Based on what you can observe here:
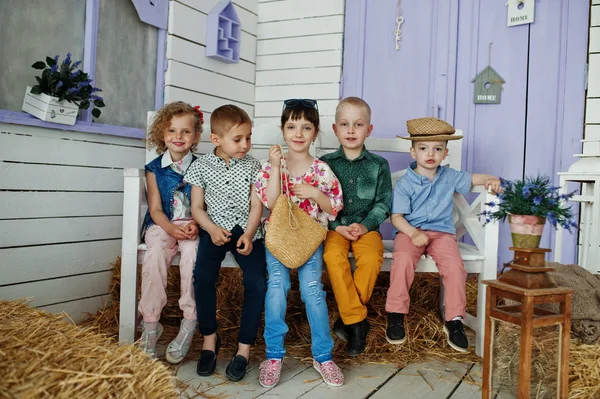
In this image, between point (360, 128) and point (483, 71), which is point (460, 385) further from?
point (483, 71)

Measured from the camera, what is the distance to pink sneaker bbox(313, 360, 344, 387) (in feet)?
7.06

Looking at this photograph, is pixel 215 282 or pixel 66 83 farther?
pixel 66 83

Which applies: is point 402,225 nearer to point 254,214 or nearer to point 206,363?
point 254,214

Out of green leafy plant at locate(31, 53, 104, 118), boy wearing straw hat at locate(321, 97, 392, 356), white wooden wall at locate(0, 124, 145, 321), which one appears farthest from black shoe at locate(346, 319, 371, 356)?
green leafy plant at locate(31, 53, 104, 118)

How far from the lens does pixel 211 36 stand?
369 centimetres

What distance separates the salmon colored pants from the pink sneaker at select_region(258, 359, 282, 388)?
0.37 metres

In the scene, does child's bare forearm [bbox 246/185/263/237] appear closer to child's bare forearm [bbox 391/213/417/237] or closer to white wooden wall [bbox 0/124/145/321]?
child's bare forearm [bbox 391/213/417/237]

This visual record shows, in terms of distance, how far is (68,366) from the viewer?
1224 millimetres

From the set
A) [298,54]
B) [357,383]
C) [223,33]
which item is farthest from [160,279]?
[298,54]

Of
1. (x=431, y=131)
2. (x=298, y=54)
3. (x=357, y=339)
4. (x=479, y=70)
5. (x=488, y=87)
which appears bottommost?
(x=357, y=339)

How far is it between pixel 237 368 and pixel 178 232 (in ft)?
2.10

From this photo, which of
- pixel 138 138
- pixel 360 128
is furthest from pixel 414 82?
pixel 138 138

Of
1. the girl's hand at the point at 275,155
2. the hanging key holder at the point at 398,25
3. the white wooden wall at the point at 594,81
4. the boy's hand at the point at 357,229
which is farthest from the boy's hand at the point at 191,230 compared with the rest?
the white wooden wall at the point at 594,81

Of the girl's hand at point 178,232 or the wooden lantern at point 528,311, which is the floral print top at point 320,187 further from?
the wooden lantern at point 528,311
